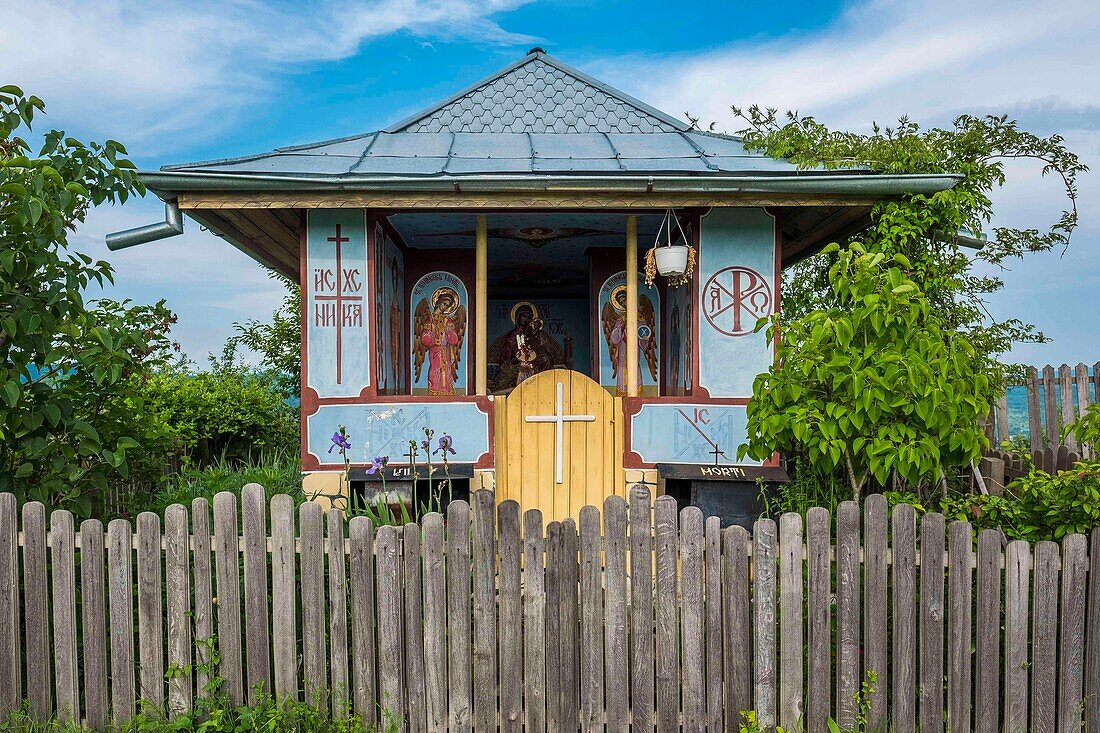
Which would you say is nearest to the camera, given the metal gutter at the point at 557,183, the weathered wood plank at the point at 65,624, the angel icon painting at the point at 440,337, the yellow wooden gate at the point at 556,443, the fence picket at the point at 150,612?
the fence picket at the point at 150,612

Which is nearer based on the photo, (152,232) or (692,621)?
(692,621)

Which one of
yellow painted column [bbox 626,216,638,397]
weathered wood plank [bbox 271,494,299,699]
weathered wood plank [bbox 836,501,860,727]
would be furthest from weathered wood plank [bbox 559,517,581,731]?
yellow painted column [bbox 626,216,638,397]

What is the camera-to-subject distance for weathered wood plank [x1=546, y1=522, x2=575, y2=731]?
4434mm

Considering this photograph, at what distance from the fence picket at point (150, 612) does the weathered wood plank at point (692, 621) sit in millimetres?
2823

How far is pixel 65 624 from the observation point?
186 inches

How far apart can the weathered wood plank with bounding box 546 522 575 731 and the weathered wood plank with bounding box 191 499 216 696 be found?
183 centimetres

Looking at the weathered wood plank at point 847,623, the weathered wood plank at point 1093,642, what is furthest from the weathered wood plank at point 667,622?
the weathered wood plank at point 1093,642

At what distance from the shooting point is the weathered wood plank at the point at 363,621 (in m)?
4.49

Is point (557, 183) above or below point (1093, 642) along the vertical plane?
above

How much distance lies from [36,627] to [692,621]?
363 centimetres

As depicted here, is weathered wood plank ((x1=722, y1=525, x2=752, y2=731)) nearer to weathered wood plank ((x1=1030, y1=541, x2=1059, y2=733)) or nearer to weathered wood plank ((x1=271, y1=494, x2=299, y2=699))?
weathered wood plank ((x1=1030, y1=541, x2=1059, y2=733))

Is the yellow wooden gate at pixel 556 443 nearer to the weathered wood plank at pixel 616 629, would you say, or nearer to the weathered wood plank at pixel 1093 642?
the weathered wood plank at pixel 616 629

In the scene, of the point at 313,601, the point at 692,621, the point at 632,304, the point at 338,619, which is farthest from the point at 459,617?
the point at 632,304

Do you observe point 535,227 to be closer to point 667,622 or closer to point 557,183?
point 557,183
